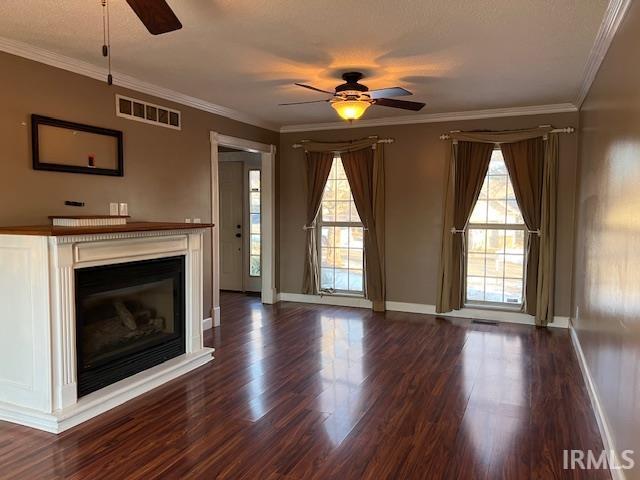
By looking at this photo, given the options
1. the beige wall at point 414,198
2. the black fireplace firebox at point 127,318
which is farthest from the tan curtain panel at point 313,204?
the black fireplace firebox at point 127,318

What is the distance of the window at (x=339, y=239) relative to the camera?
6.62m

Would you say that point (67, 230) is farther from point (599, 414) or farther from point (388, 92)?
point (599, 414)

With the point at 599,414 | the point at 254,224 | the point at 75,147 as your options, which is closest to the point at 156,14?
the point at 75,147

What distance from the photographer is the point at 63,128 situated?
148 inches

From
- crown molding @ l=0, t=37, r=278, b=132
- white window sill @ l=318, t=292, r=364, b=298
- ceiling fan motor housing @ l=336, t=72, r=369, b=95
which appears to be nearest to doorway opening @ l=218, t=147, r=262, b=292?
white window sill @ l=318, t=292, r=364, b=298

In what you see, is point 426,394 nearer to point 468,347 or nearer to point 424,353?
point 424,353

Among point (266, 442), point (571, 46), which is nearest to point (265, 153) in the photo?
point (571, 46)

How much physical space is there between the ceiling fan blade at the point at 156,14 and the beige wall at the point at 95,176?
1871 mm

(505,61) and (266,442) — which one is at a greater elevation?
(505,61)

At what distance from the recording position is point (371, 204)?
6.32 meters

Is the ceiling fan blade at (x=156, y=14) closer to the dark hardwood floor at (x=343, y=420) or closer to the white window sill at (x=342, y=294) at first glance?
the dark hardwood floor at (x=343, y=420)

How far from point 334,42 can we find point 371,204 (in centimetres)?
317

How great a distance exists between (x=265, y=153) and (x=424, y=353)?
3.55 metres

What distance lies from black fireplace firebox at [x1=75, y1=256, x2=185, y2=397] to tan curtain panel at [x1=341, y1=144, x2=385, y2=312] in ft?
9.70
